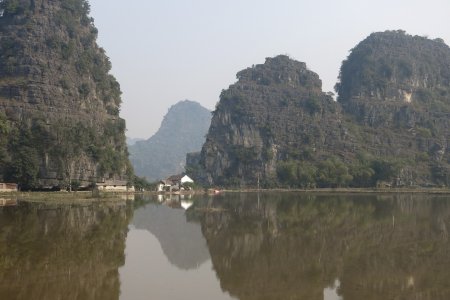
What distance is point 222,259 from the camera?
2306cm

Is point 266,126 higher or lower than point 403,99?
lower

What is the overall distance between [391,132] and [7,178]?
113 meters

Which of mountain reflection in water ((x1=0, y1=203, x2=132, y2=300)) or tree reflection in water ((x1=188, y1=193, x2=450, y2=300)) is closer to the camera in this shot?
mountain reflection in water ((x1=0, y1=203, x2=132, y2=300))

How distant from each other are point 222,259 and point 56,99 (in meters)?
70.0

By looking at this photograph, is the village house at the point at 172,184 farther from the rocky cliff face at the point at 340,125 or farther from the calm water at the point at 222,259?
the calm water at the point at 222,259

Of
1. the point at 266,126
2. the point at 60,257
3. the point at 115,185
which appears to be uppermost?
the point at 266,126

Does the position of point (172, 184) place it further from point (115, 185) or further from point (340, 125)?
point (340, 125)

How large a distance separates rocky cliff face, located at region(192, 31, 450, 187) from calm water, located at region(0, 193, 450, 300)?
284 feet

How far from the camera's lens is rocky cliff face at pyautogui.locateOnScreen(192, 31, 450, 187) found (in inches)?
4934

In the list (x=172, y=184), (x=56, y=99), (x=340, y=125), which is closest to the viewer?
(x=56, y=99)

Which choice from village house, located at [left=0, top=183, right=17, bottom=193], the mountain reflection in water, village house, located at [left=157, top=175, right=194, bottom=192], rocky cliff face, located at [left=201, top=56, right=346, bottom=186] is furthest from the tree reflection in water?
rocky cliff face, located at [left=201, top=56, right=346, bottom=186]

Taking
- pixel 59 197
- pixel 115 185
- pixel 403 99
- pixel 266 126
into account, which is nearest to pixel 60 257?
pixel 59 197

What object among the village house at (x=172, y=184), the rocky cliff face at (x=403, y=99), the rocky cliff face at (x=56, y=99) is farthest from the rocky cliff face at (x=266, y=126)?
the rocky cliff face at (x=56, y=99)

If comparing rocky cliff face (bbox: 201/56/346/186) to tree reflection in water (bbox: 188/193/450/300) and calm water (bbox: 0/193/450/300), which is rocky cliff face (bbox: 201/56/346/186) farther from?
calm water (bbox: 0/193/450/300)
